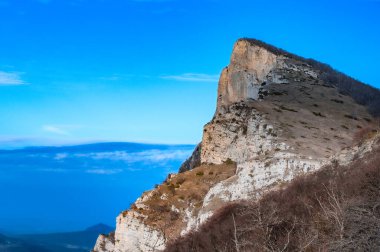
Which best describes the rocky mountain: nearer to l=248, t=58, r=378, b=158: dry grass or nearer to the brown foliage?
l=248, t=58, r=378, b=158: dry grass

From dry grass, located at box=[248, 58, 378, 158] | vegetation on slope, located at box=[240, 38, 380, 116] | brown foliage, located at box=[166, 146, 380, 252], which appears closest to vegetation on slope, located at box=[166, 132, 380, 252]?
brown foliage, located at box=[166, 146, 380, 252]

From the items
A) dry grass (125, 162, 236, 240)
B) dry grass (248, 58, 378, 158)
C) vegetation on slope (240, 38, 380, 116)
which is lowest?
dry grass (125, 162, 236, 240)

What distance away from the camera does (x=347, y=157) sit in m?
41.5

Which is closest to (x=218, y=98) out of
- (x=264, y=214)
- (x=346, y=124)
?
(x=346, y=124)

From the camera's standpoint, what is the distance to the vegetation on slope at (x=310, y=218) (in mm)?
23938

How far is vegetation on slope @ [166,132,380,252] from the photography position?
2394 centimetres

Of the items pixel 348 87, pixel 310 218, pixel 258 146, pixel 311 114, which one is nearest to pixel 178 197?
pixel 258 146

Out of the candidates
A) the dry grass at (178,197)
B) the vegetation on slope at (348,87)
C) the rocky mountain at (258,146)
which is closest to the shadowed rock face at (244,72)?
the rocky mountain at (258,146)

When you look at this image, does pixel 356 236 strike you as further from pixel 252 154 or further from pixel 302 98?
pixel 302 98

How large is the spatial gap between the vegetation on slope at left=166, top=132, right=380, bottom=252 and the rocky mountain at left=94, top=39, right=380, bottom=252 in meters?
2.07

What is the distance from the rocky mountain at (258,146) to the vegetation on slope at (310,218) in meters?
2.07

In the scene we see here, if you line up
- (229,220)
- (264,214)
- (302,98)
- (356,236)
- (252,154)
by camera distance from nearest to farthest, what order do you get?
1. (356,236)
2. (264,214)
3. (229,220)
4. (252,154)
5. (302,98)

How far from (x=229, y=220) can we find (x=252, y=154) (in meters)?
11.6

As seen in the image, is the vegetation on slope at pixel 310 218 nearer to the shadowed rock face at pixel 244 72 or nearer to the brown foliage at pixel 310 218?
the brown foliage at pixel 310 218
